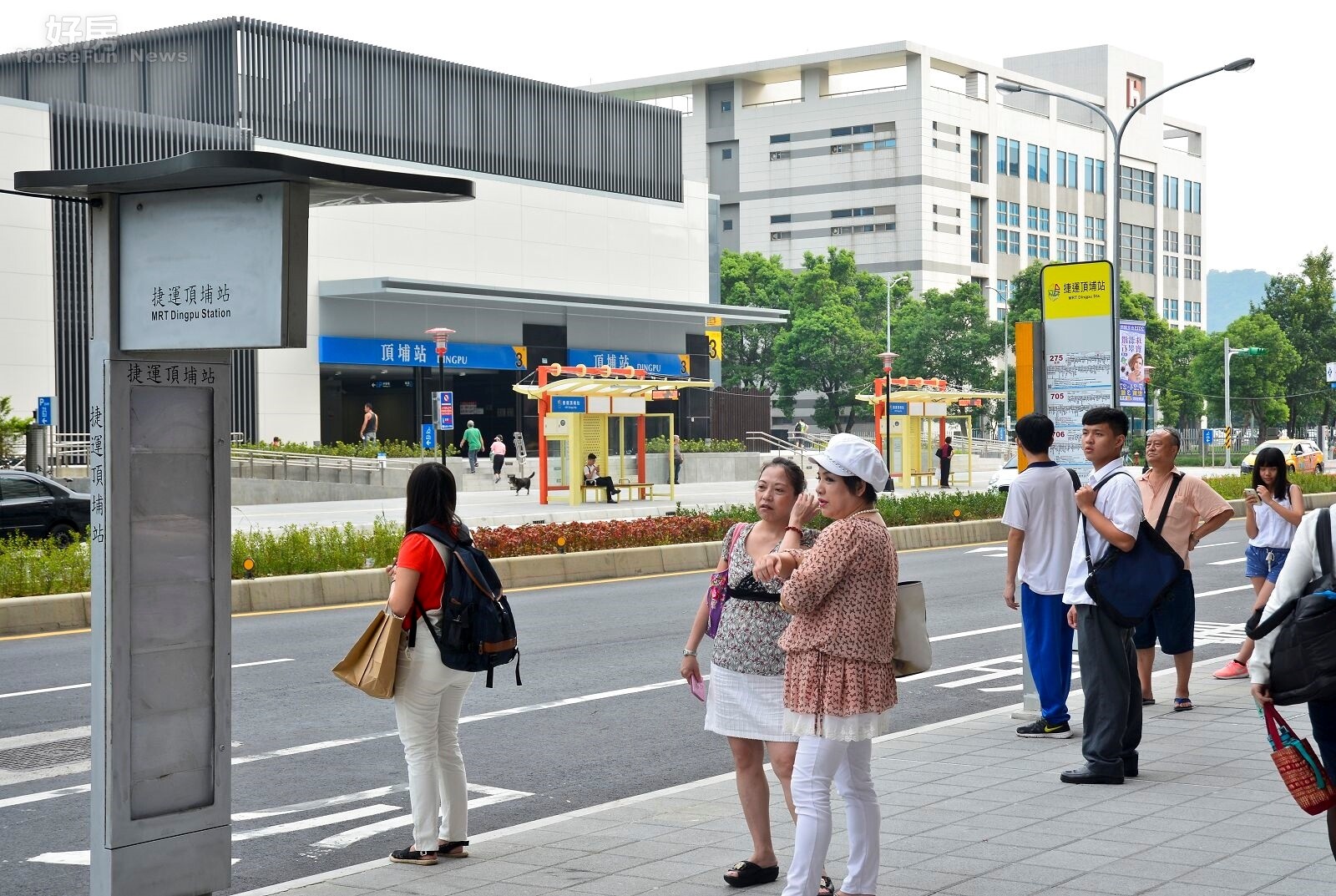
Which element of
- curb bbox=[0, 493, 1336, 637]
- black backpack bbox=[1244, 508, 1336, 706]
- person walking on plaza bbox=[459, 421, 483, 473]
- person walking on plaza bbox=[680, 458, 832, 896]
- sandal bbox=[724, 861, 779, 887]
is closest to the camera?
black backpack bbox=[1244, 508, 1336, 706]

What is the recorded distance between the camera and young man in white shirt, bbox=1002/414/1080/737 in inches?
348

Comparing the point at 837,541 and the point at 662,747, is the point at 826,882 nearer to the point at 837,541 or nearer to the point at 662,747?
the point at 837,541

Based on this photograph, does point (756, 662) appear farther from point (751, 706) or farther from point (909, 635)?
point (909, 635)

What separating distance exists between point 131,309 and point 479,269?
51605mm

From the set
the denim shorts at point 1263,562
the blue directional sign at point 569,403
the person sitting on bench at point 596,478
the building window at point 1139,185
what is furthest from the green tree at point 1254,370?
the denim shorts at point 1263,562

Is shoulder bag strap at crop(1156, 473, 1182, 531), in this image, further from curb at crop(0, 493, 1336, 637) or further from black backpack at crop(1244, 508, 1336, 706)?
black backpack at crop(1244, 508, 1336, 706)

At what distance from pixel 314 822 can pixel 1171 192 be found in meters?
138

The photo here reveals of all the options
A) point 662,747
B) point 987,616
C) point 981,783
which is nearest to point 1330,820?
point 981,783

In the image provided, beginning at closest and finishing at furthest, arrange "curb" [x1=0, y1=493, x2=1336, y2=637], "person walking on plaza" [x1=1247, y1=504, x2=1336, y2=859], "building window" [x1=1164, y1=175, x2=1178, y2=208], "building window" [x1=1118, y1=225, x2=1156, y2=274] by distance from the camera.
→ "person walking on plaza" [x1=1247, y1=504, x2=1336, y2=859]
"curb" [x1=0, y1=493, x2=1336, y2=637]
"building window" [x1=1118, y1=225, x2=1156, y2=274]
"building window" [x1=1164, y1=175, x2=1178, y2=208]

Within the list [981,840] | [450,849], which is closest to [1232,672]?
[981,840]

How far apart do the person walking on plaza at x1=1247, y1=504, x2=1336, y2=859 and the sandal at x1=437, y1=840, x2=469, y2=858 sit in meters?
3.24

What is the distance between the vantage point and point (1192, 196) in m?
139

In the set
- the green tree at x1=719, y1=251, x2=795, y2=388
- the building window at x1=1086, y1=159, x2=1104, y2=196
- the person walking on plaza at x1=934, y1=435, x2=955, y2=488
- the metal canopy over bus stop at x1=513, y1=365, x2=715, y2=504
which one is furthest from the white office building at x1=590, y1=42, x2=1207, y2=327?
the metal canopy over bus stop at x1=513, y1=365, x2=715, y2=504

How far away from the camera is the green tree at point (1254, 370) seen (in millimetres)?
79438
